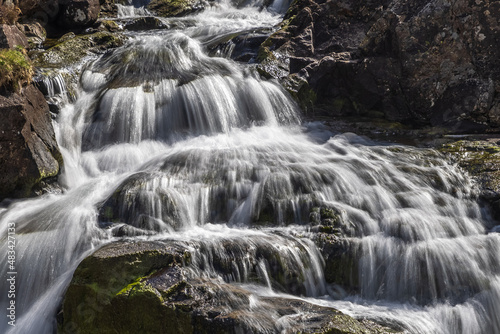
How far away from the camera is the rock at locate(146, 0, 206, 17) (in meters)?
17.8

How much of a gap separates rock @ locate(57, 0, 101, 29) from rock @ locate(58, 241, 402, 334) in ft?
35.1

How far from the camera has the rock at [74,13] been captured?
517 inches

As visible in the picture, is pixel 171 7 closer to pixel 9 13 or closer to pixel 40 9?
pixel 40 9

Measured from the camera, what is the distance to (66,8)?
1312 cm

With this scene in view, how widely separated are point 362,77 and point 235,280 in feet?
20.9

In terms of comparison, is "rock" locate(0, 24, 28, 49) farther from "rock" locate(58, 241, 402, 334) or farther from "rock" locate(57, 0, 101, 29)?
"rock" locate(58, 241, 402, 334)

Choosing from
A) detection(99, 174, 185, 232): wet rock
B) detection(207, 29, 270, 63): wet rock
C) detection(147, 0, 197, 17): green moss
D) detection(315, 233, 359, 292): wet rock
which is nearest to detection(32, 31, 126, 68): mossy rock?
detection(207, 29, 270, 63): wet rock

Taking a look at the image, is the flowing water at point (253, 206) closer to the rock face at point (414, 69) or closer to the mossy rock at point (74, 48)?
the rock face at point (414, 69)

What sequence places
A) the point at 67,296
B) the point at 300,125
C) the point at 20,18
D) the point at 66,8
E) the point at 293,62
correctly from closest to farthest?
1. the point at 67,296
2. the point at 300,125
3. the point at 293,62
4. the point at 20,18
5. the point at 66,8

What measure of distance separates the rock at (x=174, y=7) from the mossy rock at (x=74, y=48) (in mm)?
5502

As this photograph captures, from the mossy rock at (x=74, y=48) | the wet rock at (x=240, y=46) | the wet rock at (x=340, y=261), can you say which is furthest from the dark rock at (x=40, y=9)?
the wet rock at (x=340, y=261)

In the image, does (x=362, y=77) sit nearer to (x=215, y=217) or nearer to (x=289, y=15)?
(x=289, y=15)

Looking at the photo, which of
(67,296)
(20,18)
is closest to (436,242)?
(67,296)

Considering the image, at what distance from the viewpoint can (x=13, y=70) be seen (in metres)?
7.27
